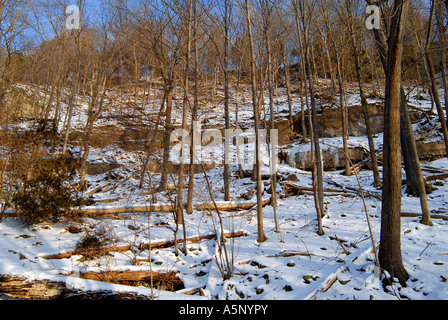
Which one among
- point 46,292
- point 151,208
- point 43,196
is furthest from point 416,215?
point 43,196

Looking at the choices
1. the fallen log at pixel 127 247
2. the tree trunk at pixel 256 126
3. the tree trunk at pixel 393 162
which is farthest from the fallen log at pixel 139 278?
the tree trunk at pixel 393 162

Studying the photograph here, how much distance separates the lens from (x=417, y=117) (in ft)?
51.0

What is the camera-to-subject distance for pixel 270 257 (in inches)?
200

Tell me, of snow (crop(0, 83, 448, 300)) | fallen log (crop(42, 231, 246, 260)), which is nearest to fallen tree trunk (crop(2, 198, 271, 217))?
snow (crop(0, 83, 448, 300))

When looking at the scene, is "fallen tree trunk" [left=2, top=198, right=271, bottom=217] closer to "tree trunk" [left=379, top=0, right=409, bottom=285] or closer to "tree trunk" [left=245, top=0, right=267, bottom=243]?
"tree trunk" [left=245, top=0, right=267, bottom=243]

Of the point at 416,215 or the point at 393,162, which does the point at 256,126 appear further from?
the point at 416,215

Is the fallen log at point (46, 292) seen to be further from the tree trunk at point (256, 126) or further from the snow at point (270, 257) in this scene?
the tree trunk at point (256, 126)

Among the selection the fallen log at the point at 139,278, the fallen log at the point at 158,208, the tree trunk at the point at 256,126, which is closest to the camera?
the fallen log at the point at 139,278

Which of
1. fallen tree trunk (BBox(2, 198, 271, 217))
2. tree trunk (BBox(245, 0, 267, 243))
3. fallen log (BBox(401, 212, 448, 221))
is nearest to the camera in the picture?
tree trunk (BBox(245, 0, 267, 243))

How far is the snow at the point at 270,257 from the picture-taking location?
3750mm

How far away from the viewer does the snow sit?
12.3 ft

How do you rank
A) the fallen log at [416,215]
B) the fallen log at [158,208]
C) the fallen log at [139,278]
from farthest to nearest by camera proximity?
the fallen log at [158,208]
the fallen log at [416,215]
the fallen log at [139,278]
